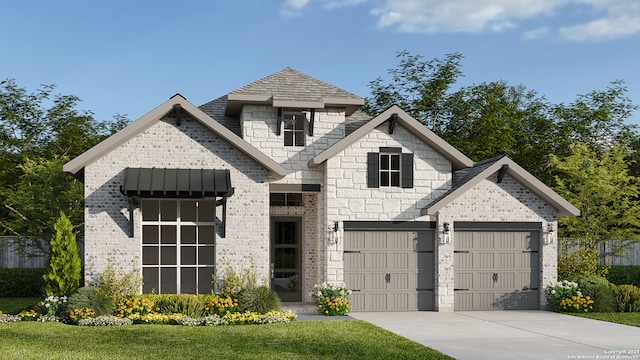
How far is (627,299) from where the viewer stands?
21500 mm

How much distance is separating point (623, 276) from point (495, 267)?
394 inches

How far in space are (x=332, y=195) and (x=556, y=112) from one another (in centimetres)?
2449

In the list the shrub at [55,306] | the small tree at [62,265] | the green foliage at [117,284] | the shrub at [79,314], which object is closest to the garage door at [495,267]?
the green foliage at [117,284]

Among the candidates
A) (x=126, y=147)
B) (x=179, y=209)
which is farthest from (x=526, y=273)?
(x=126, y=147)

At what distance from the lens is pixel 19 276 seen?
27250mm

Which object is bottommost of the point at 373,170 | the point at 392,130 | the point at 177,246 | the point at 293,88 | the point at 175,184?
the point at 177,246

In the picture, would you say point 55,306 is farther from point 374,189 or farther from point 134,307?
point 374,189

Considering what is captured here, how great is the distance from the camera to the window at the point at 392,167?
21.4 m

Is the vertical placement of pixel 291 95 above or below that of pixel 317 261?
above

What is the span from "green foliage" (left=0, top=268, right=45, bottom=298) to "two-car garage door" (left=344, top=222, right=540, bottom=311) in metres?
12.8

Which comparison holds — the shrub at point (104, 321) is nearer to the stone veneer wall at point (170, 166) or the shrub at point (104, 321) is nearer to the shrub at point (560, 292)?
the stone veneer wall at point (170, 166)

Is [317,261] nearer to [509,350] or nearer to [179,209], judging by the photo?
[179,209]

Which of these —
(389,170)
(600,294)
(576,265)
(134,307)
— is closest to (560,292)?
(600,294)

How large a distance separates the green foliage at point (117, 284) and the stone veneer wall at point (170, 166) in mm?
208
